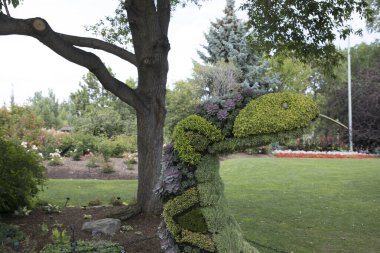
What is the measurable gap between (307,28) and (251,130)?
619 cm

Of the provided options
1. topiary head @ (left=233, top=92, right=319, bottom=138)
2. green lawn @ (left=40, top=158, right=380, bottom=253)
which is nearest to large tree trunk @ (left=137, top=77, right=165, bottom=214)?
green lawn @ (left=40, top=158, right=380, bottom=253)

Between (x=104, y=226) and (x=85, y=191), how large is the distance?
5531mm

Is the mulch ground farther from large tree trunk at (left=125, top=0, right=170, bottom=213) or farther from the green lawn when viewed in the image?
the green lawn

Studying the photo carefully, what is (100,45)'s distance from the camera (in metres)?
8.27

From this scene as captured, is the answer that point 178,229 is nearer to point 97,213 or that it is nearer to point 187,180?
point 187,180

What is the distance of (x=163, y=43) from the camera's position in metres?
7.60

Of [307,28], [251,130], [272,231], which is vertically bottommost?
[272,231]

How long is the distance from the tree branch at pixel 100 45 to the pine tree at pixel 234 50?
23.9 meters

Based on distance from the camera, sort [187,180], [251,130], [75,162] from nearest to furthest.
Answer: [251,130]
[187,180]
[75,162]

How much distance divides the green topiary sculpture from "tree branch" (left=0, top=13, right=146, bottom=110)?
3.03 meters

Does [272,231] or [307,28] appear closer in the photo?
[272,231]

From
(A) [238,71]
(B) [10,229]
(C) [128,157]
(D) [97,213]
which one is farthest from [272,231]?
(A) [238,71]

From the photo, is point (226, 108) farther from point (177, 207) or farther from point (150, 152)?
point (150, 152)

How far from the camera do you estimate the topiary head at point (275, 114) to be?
13.1 ft
